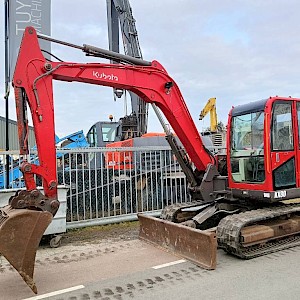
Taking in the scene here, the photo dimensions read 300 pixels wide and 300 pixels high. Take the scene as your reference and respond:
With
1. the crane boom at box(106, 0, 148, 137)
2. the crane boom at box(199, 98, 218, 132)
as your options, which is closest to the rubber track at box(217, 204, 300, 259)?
the crane boom at box(106, 0, 148, 137)

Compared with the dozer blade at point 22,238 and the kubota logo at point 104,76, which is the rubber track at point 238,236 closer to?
the dozer blade at point 22,238

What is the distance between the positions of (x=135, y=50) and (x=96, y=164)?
7972mm

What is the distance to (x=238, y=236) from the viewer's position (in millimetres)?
5324

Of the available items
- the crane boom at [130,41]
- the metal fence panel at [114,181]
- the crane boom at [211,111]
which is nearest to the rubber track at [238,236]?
the metal fence panel at [114,181]

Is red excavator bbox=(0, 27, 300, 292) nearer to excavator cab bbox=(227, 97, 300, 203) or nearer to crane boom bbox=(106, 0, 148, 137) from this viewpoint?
excavator cab bbox=(227, 97, 300, 203)

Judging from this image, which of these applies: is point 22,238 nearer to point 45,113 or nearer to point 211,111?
point 45,113

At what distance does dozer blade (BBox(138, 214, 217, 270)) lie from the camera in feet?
16.6

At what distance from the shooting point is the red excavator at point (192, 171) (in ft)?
15.3

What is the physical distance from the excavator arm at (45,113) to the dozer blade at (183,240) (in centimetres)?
164

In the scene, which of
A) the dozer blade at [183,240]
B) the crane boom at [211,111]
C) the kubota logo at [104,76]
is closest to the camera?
the dozer blade at [183,240]

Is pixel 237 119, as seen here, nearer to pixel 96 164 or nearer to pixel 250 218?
pixel 250 218

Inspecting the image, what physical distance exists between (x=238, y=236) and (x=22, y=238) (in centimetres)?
299

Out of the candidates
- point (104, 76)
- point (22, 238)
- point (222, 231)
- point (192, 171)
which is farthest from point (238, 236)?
point (104, 76)

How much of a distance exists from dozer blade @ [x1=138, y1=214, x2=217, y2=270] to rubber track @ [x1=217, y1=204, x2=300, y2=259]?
0.46 m
